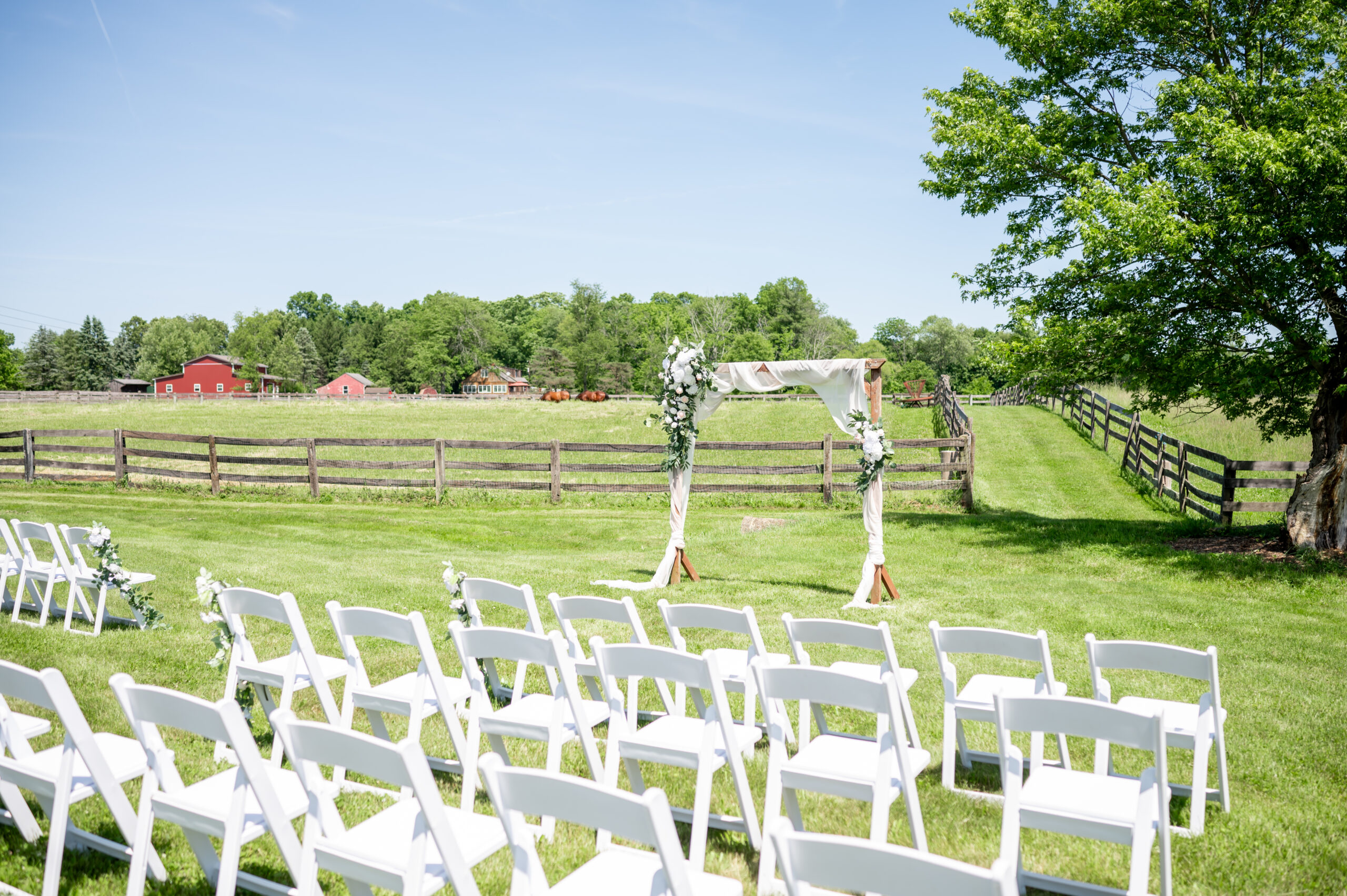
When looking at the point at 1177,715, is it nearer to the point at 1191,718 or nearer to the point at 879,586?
the point at 1191,718

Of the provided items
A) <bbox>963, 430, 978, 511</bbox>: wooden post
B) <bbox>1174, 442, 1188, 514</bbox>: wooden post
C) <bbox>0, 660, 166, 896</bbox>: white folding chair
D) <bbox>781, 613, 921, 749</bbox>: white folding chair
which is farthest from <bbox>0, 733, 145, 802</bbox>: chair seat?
<bbox>1174, 442, 1188, 514</bbox>: wooden post

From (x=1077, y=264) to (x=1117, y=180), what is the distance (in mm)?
1301

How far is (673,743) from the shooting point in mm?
3594

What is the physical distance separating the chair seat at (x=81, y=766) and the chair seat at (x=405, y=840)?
0.93 meters

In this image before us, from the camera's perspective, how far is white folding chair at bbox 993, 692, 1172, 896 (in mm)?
2766

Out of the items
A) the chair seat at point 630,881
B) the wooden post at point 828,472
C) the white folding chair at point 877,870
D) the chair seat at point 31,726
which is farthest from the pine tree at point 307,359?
the white folding chair at point 877,870

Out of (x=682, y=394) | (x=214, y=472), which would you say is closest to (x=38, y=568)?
(x=682, y=394)

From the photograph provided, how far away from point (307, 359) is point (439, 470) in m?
89.4

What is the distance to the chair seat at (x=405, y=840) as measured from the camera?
265 centimetres

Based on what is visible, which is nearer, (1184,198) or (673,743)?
(673,743)

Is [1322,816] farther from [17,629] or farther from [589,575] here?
[17,629]

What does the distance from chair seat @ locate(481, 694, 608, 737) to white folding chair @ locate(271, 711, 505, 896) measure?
0.80 metres

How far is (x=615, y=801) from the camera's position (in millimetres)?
2002

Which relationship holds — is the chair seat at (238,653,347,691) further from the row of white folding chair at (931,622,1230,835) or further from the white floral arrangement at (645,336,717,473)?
the white floral arrangement at (645,336,717,473)
